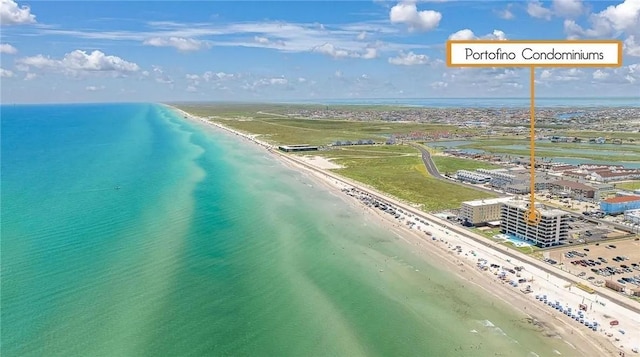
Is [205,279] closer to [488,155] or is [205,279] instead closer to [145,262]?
[145,262]

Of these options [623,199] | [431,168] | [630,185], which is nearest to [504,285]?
[623,199]

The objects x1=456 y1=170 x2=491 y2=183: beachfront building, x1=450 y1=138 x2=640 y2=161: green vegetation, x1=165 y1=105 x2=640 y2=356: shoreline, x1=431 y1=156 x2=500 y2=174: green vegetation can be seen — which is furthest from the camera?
x1=450 y1=138 x2=640 y2=161: green vegetation

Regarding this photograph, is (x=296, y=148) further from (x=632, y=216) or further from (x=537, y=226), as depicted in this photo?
(x=537, y=226)

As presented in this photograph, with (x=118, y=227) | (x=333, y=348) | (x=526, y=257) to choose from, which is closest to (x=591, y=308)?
(x=526, y=257)

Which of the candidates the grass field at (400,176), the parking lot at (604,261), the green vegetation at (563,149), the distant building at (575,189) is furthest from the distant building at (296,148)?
the parking lot at (604,261)

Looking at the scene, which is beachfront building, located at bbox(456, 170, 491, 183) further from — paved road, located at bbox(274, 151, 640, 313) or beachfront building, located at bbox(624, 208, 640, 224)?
beachfront building, located at bbox(624, 208, 640, 224)

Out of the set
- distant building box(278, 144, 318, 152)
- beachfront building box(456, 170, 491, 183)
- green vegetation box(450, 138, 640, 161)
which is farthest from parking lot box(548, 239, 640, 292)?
distant building box(278, 144, 318, 152)

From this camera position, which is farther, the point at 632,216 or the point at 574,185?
the point at 574,185
